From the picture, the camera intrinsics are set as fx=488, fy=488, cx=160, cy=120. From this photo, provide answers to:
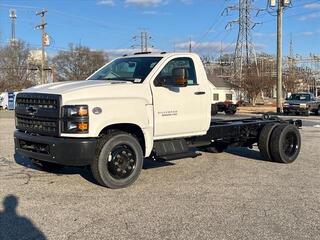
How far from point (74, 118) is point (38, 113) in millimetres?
766

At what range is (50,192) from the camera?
24.6 ft

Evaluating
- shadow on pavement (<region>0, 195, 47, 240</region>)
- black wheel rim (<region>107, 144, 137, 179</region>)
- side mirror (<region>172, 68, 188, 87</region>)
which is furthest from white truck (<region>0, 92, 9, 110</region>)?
shadow on pavement (<region>0, 195, 47, 240</region>)

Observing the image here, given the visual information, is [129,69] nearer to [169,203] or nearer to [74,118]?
[74,118]

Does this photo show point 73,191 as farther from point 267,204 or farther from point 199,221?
point 267,204

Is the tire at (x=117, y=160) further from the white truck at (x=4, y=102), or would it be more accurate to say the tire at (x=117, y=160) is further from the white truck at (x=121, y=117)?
the white truck at (x=4, y=102)

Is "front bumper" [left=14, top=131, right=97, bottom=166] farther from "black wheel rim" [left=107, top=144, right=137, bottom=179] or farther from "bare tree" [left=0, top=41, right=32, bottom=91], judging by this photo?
"bare tree" [left=0, top=41, right=32, bottom=91]

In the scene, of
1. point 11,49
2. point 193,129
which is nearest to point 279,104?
point 193,129

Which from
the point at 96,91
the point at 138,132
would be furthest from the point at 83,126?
the point at 138,132

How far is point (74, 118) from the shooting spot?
7.18 m

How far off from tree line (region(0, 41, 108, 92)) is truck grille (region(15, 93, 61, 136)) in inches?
2660

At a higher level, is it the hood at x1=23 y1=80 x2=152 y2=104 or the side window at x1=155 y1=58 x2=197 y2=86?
the side window at x1=155 y1=58 x2=197 y2=86

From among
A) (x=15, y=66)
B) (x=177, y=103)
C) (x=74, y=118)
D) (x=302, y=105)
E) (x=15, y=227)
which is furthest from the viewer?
(x=15, y=66)

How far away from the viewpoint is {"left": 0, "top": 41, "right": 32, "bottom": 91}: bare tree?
254 feet

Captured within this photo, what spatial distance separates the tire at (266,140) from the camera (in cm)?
1059
